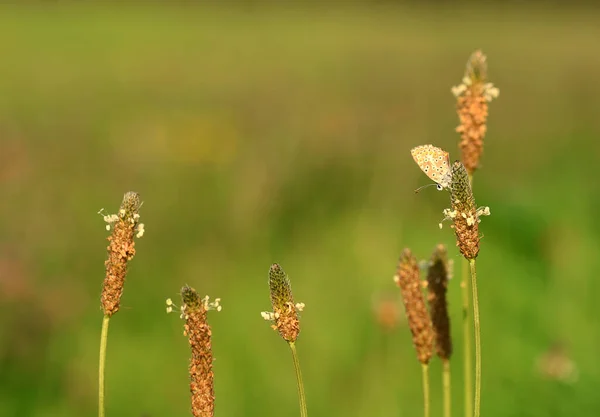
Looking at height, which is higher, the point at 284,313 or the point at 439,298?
the point at 439,298

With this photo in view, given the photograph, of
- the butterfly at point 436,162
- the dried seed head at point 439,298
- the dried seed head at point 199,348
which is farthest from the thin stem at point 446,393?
the dried seed head at point 199,348

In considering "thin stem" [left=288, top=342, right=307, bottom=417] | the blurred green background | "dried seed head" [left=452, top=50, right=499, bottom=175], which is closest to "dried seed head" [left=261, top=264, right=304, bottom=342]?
"thin stem" [left=288, top=342, right=307, bottom=417]

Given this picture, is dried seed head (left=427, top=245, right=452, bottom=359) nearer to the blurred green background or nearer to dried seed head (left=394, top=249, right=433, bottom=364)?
dried seed head (left=394, top=249, right=433, bottom=364)

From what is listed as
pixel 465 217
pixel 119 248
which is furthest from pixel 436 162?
pixel 119 248

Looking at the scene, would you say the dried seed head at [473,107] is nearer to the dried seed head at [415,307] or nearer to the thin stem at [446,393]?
the dried seed head at [415,307]

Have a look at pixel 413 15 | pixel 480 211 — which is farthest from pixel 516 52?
pixel 480 211

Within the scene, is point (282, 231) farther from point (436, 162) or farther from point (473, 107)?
point (436, 162)

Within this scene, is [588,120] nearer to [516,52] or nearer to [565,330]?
[565,330]
